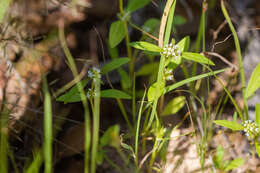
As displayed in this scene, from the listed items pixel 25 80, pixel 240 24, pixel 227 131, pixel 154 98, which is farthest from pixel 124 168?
pixel 240 24

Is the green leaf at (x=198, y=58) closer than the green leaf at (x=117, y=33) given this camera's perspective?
Yes

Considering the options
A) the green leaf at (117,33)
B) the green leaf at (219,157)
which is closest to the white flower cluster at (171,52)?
the green leaf at (117,33)

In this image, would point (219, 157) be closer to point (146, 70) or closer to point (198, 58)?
point (198, 58)

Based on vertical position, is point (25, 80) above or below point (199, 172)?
above

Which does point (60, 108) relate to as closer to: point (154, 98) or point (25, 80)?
point (25, 80)

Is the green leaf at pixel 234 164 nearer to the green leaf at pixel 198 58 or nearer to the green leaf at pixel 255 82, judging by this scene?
the green leaf at pixel 255 82

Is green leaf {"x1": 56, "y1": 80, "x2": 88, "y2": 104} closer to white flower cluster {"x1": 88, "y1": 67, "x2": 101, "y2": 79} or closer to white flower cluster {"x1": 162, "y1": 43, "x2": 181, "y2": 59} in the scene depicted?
white flower cluster {"x1": 88, "y1": 67, "x2": 101, "y2": 79}

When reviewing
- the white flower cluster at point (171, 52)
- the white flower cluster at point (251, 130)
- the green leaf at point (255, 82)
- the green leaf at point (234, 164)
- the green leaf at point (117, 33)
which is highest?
the green leaf at point (117, 33)
